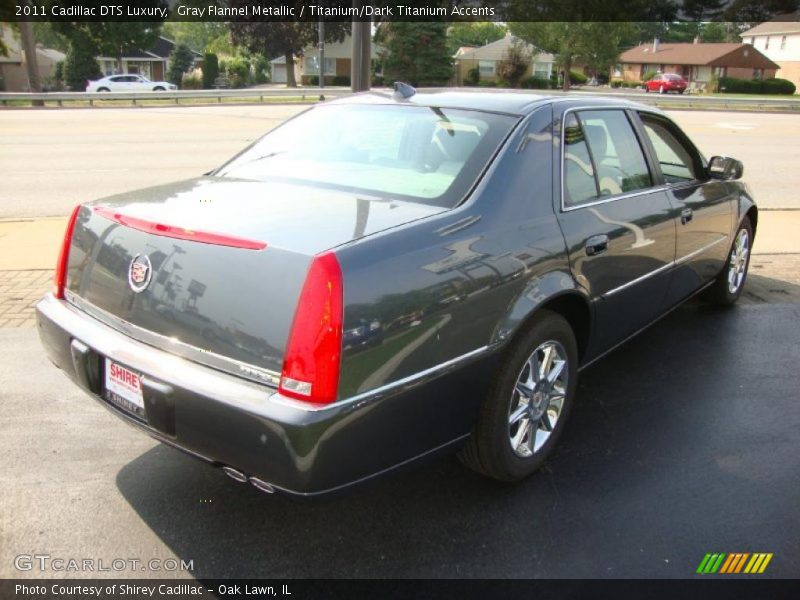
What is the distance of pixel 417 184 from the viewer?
3.14 meters

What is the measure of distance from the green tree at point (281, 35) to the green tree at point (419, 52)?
18176mm

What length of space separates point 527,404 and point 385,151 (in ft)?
4.59

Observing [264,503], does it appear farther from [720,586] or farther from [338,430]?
[720,586]

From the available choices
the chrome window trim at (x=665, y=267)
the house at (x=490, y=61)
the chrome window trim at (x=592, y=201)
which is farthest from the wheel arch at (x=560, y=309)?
the house at (x=490, y=61)

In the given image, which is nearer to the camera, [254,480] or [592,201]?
[254,480]

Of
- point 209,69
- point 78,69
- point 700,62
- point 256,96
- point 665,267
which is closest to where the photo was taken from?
point 665,267

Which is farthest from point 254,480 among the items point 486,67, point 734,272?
point 486,67

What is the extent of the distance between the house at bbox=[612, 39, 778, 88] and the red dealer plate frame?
2959 inches

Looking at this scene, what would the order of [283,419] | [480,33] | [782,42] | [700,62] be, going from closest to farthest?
[283,419]
[782,42]
[700,62]
[480,33]

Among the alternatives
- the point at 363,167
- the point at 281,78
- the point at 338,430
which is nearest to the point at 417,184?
the point at 363,167

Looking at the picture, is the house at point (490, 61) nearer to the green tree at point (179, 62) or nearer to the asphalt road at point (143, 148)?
the green tree at point (179, 62)

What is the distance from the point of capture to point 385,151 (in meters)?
3.51

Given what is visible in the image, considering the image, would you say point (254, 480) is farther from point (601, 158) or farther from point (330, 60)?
point (330, 60)

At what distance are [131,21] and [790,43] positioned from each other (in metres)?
62.3
